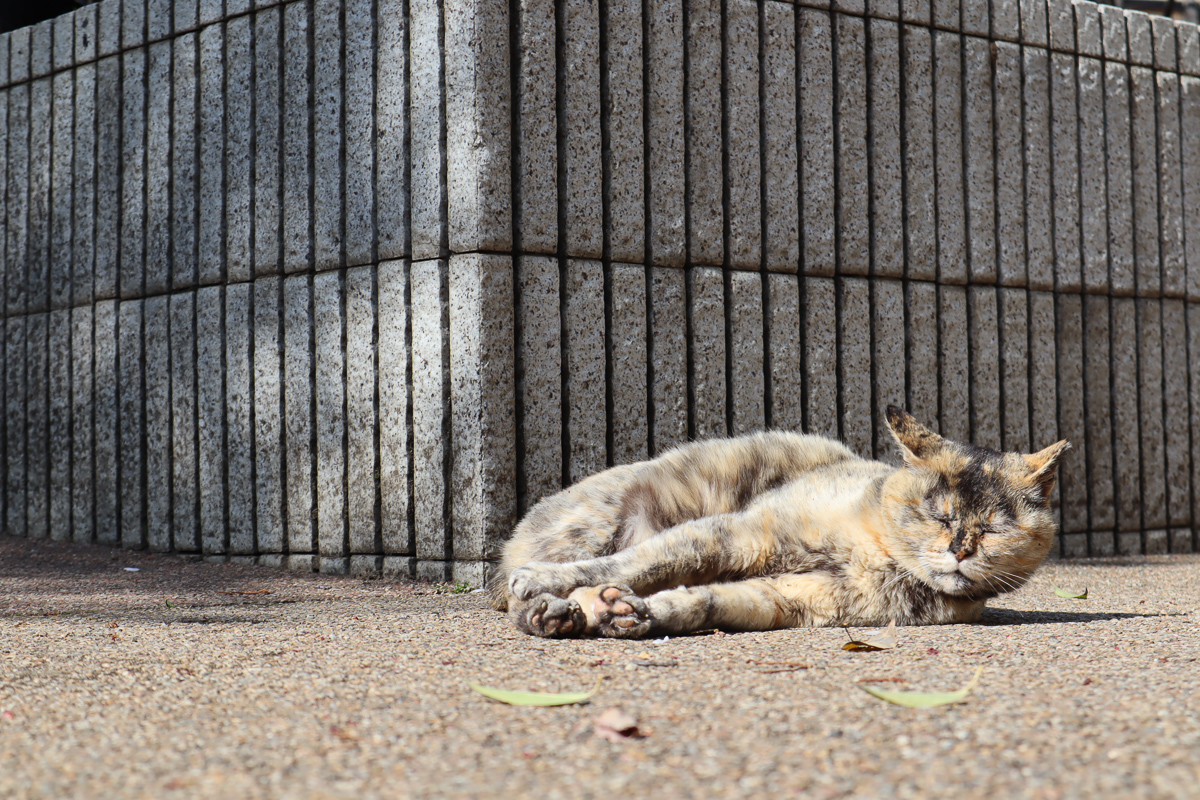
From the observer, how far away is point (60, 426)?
5.70 metres

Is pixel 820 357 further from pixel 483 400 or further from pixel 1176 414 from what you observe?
pixel 1176 414

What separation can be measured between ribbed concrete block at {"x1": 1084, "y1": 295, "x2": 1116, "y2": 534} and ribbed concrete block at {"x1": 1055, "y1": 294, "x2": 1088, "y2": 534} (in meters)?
0.04

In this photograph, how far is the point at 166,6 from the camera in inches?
209

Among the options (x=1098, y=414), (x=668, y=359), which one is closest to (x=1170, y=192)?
(x=1098, y=414)

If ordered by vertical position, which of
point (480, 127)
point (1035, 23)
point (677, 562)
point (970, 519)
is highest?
point (1035, 23)

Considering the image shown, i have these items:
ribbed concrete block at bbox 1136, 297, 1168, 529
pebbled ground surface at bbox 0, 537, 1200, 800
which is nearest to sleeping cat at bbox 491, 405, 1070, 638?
pebbled ground surface at bbox 0, 537, 1200, 800

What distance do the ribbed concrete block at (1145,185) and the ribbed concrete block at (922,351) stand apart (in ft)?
4.95

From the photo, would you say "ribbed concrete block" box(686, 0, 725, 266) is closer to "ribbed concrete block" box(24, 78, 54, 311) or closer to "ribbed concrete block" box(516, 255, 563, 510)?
"ribbed concrete block" box(516, 255, 563, 510)

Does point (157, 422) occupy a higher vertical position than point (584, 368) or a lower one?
lower

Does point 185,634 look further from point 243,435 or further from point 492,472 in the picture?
point 243,435

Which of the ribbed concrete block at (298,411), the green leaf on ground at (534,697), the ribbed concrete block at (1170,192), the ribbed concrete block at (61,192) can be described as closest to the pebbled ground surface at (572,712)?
the green leaf on ground at (534,697)

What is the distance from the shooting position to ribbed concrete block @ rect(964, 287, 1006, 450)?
17.5ft

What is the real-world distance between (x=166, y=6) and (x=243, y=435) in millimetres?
2124

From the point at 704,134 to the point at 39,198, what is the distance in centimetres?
362
